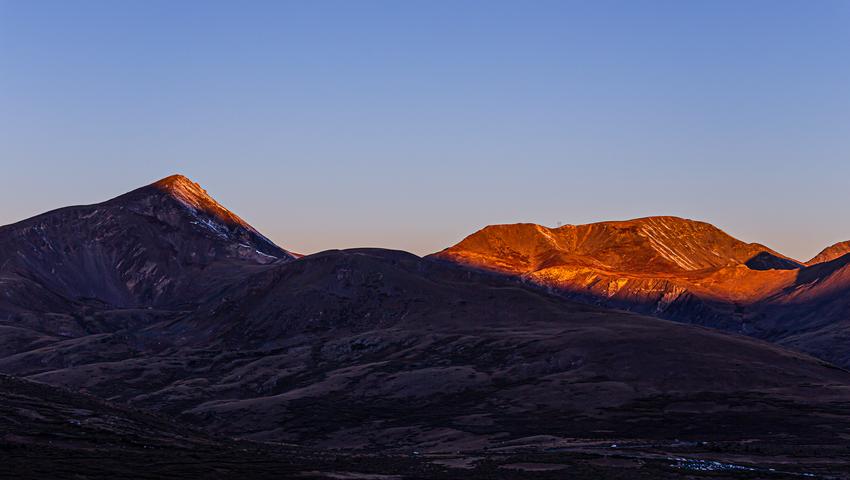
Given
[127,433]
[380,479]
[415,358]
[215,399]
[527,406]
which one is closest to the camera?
[380,479]

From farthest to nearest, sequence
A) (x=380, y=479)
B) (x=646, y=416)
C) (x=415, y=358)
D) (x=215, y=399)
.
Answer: (x=415, y=358) < (x=215, y=399) < (x=646, y=416) < (x=380, y=479)

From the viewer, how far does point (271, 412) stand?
496ft

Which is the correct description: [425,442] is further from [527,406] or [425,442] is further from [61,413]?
[61,413]

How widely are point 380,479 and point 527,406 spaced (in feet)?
263

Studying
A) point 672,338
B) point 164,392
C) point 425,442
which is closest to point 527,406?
point 425,442

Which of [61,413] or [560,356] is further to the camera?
[560,356]

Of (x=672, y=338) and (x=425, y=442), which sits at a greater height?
(x=672, y=338)

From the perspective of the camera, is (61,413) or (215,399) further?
(215,399)

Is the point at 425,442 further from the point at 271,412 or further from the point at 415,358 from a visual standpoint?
the point at 415,358

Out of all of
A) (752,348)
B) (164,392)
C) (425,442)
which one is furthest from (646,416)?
(164,392)

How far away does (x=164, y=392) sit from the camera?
178375 millimetres

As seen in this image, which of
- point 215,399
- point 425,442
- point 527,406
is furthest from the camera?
point 215,399

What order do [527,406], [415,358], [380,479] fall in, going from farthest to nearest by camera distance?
[415,358]
[527,406]
[380,479]

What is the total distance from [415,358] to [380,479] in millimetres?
123545
